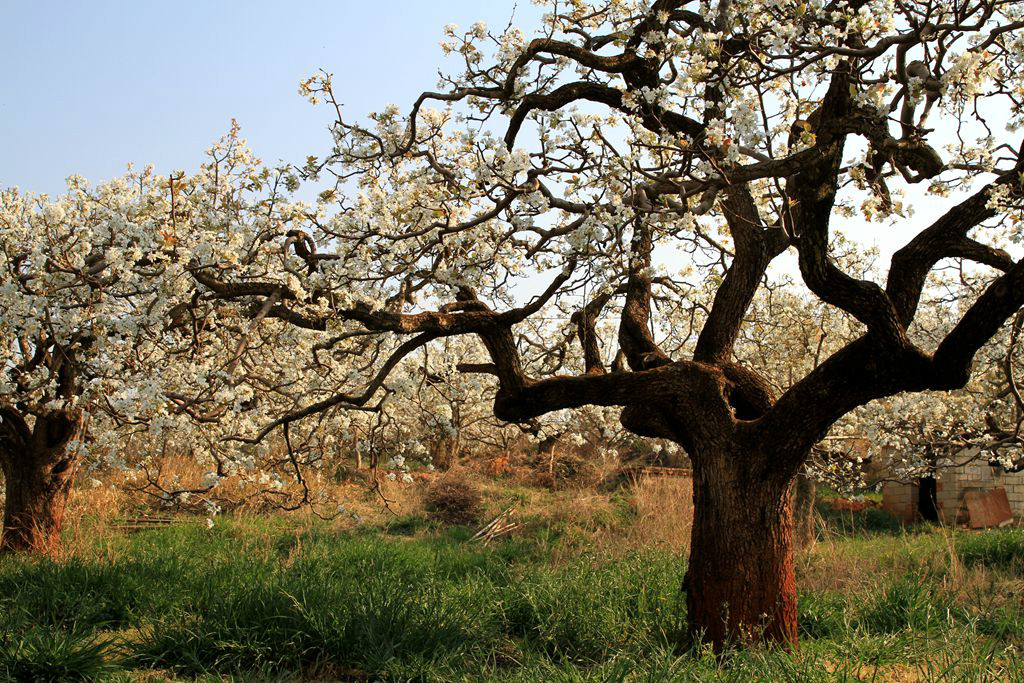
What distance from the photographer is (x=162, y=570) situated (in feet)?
25.6

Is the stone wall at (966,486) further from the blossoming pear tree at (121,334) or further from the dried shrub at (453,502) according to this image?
the blossoming pear tree at (121,334)

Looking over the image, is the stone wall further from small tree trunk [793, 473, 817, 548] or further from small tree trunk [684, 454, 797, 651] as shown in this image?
small tree trunk [684, 454, 797, 651]

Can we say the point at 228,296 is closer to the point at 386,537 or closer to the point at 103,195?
the point at 103,195

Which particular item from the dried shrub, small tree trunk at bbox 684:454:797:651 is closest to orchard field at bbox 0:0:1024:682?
small tree trunk at bbox 684:454:797:651

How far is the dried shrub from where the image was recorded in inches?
581

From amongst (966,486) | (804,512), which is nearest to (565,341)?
(804,512)

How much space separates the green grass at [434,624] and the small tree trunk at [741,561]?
13.0 inches

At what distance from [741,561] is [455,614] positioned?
2315mm

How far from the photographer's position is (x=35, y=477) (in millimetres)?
9156

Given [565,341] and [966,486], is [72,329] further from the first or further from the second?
[966,486]

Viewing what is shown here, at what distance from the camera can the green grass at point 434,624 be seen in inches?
206

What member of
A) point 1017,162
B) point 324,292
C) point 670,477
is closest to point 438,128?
point 324,292

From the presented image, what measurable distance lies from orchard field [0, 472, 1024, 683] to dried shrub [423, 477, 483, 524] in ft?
12.6

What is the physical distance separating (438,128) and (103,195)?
4027 millimetres
